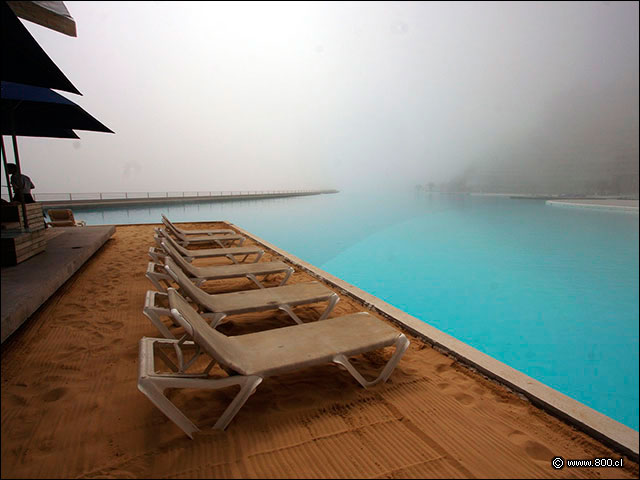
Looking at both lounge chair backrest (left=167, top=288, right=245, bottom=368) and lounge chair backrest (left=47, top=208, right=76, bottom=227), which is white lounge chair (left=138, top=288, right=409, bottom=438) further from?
lounge chair backrest (left=47, top=208, right=76, bottom=227)

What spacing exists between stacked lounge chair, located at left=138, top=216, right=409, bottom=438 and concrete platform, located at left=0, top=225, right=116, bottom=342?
0.82m

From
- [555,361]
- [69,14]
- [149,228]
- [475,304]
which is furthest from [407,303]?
[149,228]

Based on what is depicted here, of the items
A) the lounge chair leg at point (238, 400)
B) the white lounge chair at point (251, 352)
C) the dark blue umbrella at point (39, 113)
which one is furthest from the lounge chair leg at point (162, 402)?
the dark blue umbrella at point (39, 113)

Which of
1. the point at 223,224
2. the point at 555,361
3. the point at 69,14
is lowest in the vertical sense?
the point at 555,361

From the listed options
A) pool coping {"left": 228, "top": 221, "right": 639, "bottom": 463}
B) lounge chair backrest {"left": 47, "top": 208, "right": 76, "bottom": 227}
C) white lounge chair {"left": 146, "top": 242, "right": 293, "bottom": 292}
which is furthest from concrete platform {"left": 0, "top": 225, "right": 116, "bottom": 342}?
lounge chair backrest {"left": 47, "top": 208, "right": 76, "bottom": 227}

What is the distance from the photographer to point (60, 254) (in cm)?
417

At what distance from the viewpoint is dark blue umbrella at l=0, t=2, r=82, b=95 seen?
2.20m

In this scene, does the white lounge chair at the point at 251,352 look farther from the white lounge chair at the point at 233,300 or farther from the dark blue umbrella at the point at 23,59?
the dark blue umbrella at the point at 23,59

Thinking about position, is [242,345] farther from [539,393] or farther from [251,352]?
[539,393]

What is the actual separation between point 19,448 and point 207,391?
0.89 metres

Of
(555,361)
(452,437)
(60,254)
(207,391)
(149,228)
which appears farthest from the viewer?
(149,228)

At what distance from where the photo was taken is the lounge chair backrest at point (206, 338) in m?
1.62

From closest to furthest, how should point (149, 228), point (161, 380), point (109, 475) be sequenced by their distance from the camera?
1. point (109, 475)
2. point (161, 380)
3. point (149, 228)

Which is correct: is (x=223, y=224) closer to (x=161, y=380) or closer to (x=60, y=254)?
(x=60, y=254)
